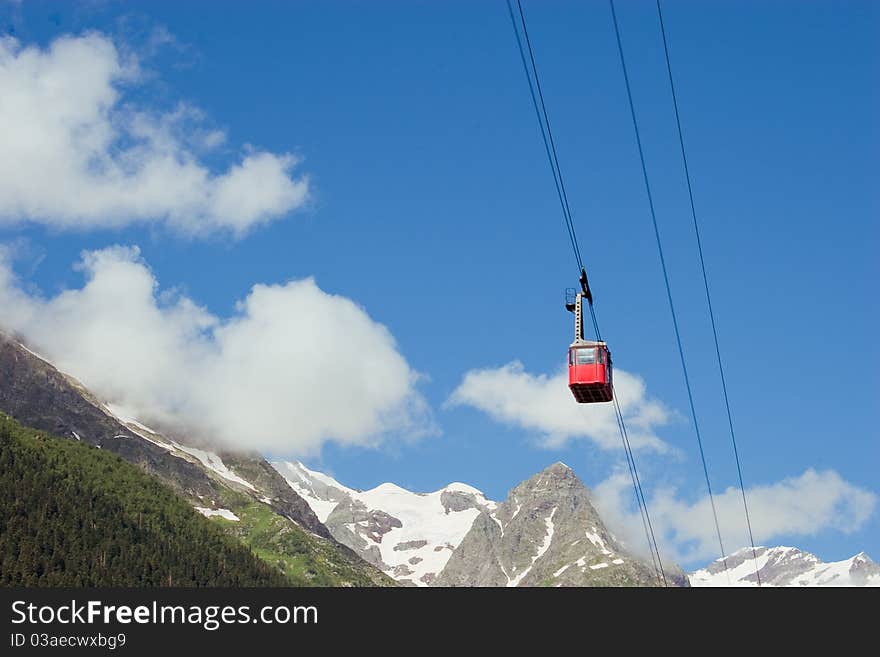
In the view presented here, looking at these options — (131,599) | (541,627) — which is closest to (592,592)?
(541,627)

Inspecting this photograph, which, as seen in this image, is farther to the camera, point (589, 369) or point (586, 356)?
point (586, 356)

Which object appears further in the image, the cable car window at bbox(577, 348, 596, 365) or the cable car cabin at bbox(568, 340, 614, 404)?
the cable car window at bbox(577, 348, 596, 365)

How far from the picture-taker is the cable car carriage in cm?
7781

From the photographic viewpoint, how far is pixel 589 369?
77.9m

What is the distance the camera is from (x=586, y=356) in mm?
78438

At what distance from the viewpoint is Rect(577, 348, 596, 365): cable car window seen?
256 feet

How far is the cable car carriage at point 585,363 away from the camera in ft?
255

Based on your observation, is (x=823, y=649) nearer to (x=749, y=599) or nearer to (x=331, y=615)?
(x=749, y=599)

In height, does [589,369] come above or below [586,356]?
below

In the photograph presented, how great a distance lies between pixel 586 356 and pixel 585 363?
702 millimetres

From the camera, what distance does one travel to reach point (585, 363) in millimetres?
77938

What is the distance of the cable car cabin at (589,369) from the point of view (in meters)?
77.8

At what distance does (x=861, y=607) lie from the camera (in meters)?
75.2

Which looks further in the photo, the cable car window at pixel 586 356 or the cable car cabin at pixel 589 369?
the cable car window at pixel 586 356
